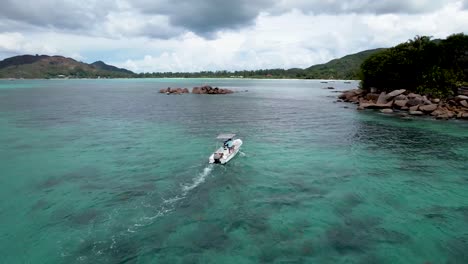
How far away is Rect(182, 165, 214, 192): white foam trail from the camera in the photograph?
23911 millimetres

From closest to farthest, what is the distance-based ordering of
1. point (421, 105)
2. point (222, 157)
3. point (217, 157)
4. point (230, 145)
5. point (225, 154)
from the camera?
point (217, 157) → point (222, 157) → point (225, 154) → point (230, 145) → point (421, 105)

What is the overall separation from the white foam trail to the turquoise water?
0.16m

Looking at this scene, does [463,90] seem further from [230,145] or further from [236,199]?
[236,199]

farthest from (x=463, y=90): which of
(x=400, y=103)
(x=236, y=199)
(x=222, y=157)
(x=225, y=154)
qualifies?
(x=236, y=199)

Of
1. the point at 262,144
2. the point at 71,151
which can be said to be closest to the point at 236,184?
the point at 262,144

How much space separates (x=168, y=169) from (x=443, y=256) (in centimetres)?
2229

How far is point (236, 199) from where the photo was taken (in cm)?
2200

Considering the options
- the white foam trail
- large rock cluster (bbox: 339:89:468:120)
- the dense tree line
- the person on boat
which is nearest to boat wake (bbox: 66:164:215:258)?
the white foam trail

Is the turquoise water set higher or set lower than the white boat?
lower

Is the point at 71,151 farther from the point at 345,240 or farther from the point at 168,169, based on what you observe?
the point at 345,240

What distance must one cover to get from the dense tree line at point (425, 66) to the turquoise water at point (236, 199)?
105ft

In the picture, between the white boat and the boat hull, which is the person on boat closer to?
the white boat

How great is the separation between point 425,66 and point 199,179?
73556 mm

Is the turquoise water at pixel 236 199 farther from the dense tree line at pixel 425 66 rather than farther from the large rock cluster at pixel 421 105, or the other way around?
the dense tree line at pixel 425 66
